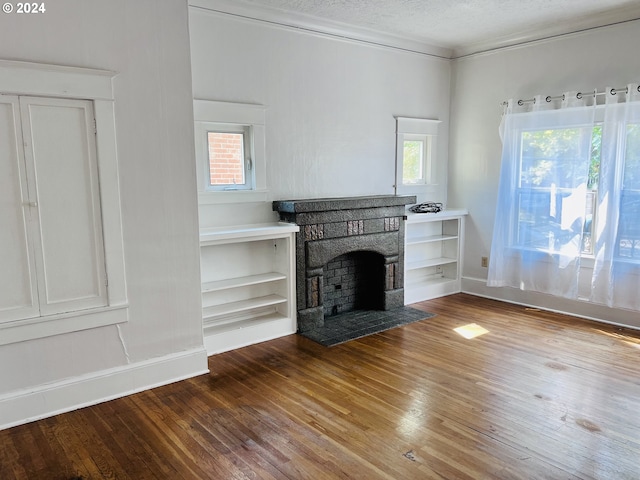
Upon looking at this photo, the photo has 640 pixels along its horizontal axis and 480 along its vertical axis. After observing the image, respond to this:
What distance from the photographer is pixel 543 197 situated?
470 centimetres

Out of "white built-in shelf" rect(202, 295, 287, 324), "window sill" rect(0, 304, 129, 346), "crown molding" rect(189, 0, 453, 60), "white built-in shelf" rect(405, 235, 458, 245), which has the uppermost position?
"crown molding" rect(189, 0, 453, 60)

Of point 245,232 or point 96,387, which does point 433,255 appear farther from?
point 96,387

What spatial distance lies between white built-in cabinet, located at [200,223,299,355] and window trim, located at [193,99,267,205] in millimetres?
279

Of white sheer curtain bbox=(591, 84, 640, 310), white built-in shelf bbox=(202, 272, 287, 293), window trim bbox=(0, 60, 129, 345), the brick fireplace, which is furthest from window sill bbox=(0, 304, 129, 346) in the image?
white sheer curtain bbox=(591, 84, 640, 310)

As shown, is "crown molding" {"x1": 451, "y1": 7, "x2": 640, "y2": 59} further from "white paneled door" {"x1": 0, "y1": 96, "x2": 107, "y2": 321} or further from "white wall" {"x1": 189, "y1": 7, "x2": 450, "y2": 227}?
"white paneled door" {"x1": 0, "y1": 96, "x2": 107, "y2": 321}

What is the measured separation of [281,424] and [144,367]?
1.09 metres

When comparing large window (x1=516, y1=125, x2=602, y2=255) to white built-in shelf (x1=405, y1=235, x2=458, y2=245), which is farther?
white built-in shelf (x1=405, y1=235, x2=458, y2=245)

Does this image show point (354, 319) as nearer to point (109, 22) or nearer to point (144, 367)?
point (144, 367)

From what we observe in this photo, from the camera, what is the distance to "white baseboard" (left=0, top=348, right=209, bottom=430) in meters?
2.75

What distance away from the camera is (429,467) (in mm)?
2289

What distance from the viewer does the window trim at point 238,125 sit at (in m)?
3.78

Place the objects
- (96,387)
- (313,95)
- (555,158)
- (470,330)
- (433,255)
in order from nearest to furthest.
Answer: (96,387) → (470,330) → (313,95) → (555,158) → (433,255)

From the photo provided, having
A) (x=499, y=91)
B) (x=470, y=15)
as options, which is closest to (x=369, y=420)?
(x=470, y=15)

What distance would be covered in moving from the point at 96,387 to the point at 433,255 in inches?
157
